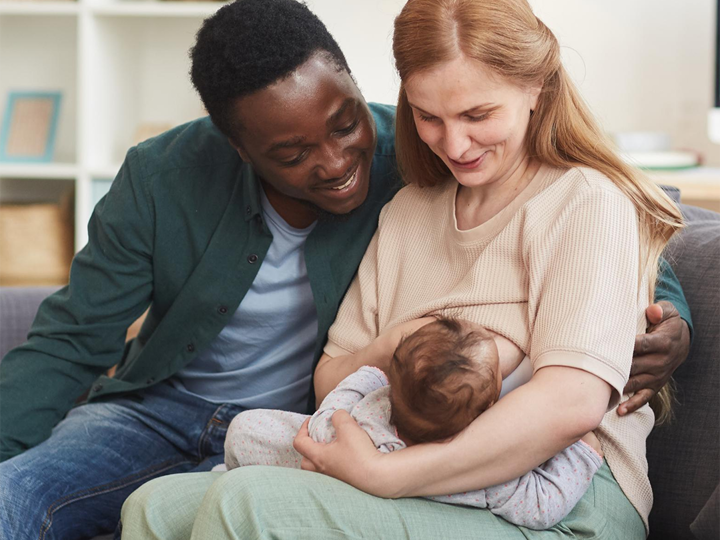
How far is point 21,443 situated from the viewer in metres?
1.53

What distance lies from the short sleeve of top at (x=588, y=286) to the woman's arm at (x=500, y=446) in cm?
3

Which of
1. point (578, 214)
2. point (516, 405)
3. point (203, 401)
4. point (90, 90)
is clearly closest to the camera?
point (516, 405)

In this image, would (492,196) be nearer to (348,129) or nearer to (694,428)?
(348,129)

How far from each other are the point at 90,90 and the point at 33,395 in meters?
1.53

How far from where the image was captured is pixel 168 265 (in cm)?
162

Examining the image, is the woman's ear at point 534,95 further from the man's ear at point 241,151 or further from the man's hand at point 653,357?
the man's ear at point 241,151

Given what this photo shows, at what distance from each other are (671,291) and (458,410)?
1.71 ft

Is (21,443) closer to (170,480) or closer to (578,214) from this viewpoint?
(170,480)

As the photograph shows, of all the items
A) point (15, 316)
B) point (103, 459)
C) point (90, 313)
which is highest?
point (90, 313)

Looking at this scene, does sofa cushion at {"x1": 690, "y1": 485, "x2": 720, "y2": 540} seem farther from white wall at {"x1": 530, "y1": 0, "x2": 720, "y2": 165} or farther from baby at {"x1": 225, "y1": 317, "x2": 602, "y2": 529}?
white wall at {"x1": 530, "y1": 0, "x2": 720, "y2": 165}

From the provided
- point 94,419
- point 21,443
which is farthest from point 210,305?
point 21,443

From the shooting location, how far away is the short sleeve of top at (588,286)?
113 centimetres

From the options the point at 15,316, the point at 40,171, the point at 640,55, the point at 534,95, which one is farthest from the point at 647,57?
the point at 15,316

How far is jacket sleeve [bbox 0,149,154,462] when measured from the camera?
1.57m
